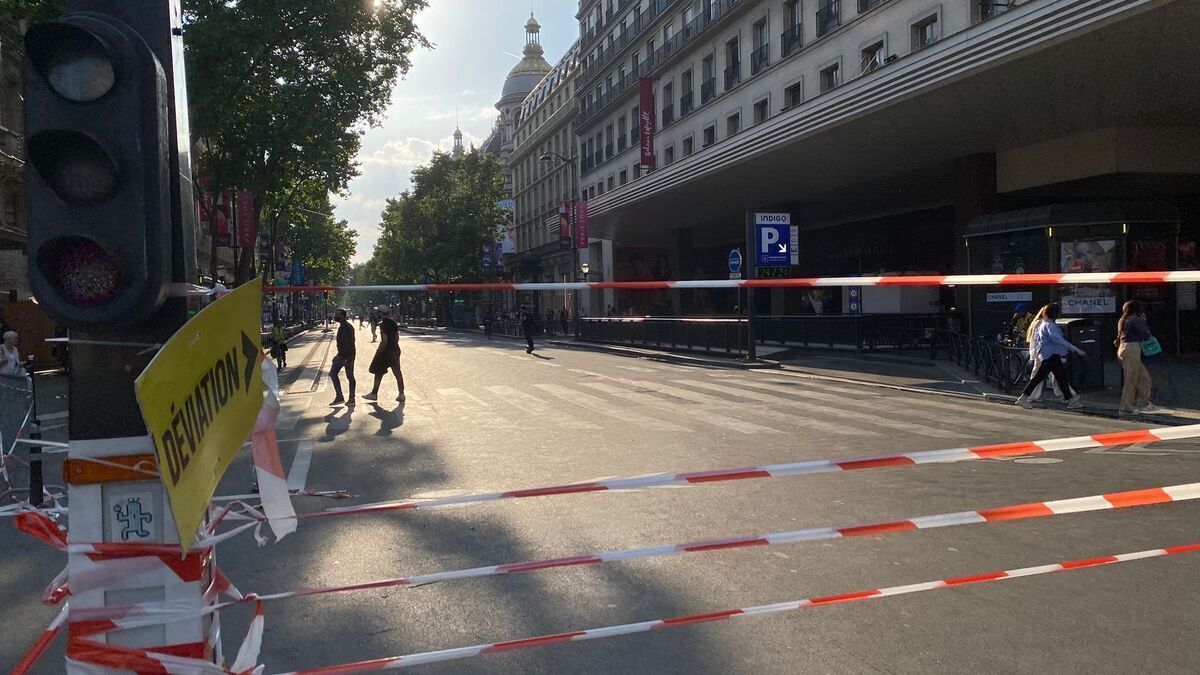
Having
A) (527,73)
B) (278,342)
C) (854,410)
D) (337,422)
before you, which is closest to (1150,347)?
(854,410)

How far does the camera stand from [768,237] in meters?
23.7

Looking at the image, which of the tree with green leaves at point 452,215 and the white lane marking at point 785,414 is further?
the tree with green leaves at point 452,215

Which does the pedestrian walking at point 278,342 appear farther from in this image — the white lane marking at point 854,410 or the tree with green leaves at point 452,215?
the tree with green leaves at point 452,215

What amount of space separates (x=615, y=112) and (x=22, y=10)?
38.9 meters

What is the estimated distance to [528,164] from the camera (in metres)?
76.8

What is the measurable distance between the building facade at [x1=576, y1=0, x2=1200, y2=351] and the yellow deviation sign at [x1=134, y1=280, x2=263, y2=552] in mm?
15231

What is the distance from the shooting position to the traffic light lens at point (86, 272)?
2016 mm

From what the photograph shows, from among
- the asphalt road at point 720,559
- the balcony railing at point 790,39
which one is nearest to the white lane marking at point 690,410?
the asphalt road at point 720,559

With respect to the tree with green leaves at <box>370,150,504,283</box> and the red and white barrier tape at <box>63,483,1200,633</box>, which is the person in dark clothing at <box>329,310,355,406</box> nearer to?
the red and white barrier tape at <box>63,483,1200,633</box>

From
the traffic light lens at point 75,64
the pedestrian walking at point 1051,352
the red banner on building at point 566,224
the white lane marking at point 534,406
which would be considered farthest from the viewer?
the red banner on building at point 566,224

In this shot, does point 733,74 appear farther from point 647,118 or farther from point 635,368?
point 635,368

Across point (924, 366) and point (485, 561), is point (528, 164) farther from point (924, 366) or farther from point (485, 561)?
point (485, 561)

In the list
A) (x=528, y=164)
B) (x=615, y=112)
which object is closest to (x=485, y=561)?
(x=615, y=112)

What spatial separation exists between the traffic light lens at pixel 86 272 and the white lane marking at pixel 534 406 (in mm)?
9323
